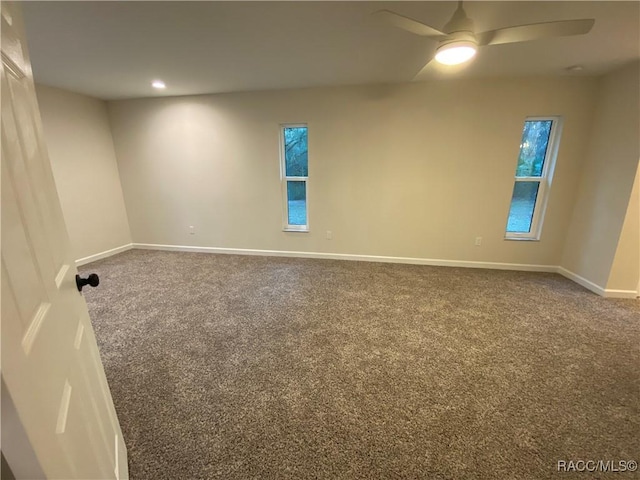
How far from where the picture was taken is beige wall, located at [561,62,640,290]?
107 inches

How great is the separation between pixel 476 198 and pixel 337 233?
194 centimetres

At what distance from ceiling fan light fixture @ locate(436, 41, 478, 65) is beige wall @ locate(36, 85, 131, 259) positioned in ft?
15.0

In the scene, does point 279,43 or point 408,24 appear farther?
point 279,43

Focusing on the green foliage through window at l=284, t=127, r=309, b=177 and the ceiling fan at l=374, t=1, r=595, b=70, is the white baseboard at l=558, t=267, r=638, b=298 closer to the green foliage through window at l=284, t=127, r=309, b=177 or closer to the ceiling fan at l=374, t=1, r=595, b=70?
the ceiling fan at l=374, t=1, r=595, b=70

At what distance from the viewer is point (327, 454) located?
139 cm

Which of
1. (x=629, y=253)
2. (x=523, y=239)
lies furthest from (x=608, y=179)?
(x=523, y=239)

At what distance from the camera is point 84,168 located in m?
3.97

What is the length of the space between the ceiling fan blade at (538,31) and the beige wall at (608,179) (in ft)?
6.40

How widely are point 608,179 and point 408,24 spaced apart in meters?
2.99

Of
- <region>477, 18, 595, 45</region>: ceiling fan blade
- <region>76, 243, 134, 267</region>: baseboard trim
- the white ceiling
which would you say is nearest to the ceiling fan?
<region>477, 18, 595, 45</region>: ceiling fan blade

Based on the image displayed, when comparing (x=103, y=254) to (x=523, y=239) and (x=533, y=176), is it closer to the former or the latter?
(x=523, y=239)

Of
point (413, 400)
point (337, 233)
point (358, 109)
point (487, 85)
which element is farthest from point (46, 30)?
point (487, 85)

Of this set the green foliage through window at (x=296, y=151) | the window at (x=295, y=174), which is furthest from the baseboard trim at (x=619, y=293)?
the green foliage through window at (x=296, y=151)

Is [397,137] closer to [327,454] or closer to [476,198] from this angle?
[476,198]
